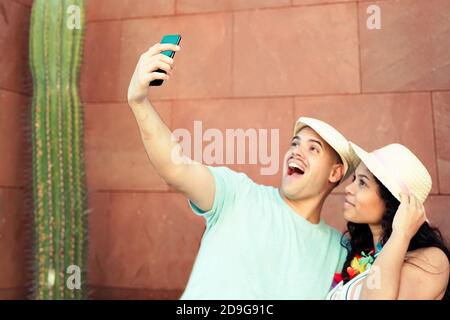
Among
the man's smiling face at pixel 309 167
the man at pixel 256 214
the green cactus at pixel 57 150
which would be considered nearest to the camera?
the man at pixel 256 214

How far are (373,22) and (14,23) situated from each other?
1.56m

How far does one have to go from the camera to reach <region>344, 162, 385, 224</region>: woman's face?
1017 millimetres

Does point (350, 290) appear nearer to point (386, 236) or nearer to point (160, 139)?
point (386, 236)

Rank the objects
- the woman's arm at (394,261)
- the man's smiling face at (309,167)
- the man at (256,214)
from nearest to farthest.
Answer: the woman's arm at (394,261)
the man at (256,214)
the man's smiling face at (309,167)

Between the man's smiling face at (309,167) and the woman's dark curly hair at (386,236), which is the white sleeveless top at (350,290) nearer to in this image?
the woman's dark curly hair at (386,236)

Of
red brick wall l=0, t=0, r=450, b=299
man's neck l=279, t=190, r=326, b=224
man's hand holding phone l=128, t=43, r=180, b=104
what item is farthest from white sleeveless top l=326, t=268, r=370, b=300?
red brick wall l=0, t=0, r=450, b=299

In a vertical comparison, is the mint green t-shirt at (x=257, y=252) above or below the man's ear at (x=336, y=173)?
below

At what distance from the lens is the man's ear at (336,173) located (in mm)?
1154

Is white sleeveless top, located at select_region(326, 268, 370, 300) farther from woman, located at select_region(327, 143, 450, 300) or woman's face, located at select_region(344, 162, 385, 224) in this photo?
woman's face, located at select_region(344, 162, 385, 224)

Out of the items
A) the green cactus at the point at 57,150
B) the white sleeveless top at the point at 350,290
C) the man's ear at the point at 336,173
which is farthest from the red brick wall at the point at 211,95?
the white sleeveless top at the point at 350,290

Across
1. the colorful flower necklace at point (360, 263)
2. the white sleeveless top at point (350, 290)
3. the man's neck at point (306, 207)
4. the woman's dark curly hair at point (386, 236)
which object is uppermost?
the man's neck at point (306, 207)

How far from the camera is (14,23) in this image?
1.92m

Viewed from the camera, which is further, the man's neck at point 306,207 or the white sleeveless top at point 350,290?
the man's neck at point 306,207
